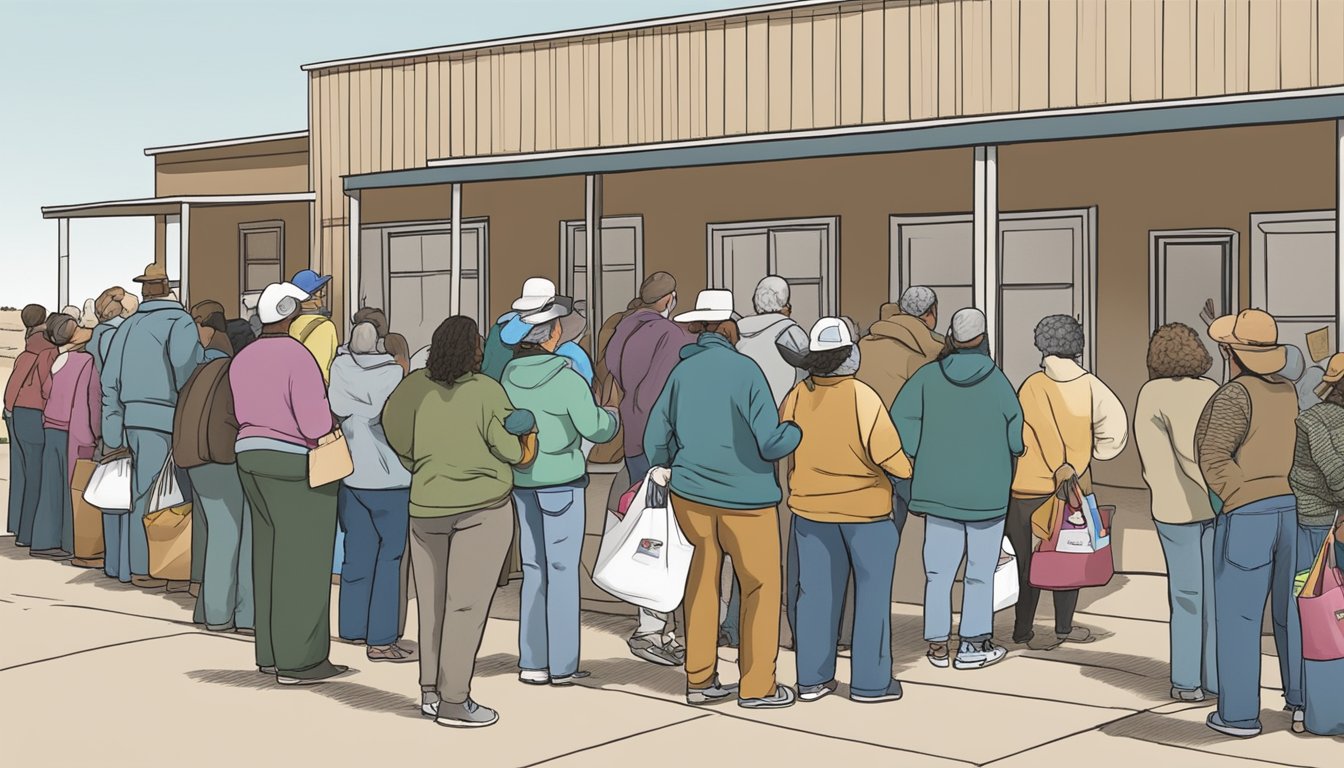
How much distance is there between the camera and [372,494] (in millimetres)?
8484

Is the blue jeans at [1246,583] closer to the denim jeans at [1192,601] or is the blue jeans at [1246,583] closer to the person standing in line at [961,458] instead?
the denim jeans at [1192,601]

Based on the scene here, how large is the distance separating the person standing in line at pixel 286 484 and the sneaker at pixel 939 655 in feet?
10.5

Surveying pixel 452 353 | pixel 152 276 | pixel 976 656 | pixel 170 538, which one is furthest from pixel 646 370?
pixel 170 538

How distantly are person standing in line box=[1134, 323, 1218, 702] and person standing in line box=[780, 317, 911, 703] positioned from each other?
4.15 ft

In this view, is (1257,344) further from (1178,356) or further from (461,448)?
(461,448)

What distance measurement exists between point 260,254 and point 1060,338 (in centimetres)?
1315

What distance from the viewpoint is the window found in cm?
1914

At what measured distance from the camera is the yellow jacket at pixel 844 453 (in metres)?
7.37

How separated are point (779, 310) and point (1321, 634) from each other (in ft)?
11.5

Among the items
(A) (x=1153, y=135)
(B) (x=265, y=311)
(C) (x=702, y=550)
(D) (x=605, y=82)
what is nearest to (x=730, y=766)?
(C) (x=702, y=550)

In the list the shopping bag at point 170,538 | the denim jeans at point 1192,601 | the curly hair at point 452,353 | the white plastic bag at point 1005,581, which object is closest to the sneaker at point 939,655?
the white plastic bag at point 1005,581

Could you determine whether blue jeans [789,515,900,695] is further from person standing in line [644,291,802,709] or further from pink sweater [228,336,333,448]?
pink sweater [228,336,333,448]

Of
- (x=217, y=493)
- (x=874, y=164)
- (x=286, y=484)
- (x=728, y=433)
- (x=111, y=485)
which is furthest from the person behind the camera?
(x=874, y=164)

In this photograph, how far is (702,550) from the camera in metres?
7.42
